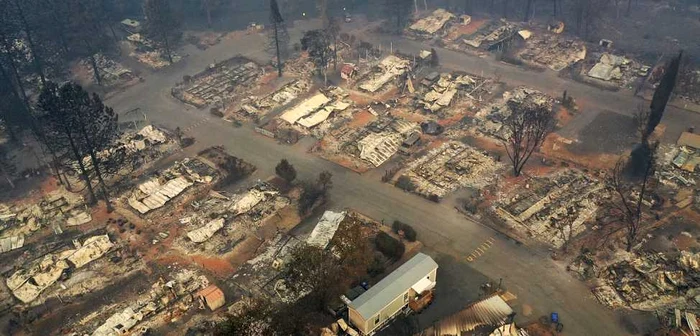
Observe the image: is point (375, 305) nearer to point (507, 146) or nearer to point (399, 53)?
point (507, 146)

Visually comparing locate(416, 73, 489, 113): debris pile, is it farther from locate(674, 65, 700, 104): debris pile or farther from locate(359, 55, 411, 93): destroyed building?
locate(674, 65, 700, 104): debris pile

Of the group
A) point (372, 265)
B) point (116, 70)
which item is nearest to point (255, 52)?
point (116, 70)

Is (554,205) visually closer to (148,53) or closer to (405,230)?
(405,230)

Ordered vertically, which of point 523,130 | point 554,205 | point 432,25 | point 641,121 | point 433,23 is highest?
point 433,23

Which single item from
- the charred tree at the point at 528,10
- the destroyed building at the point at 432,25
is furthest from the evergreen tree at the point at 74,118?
the charred tree at the point at 528,10

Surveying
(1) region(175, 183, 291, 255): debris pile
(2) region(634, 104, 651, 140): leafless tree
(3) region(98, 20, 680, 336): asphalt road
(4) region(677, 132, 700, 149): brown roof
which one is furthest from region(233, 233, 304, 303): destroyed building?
(4) region(677, 132, 700, 149): brown roof

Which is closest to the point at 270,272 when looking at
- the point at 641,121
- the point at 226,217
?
the point at 226,217
